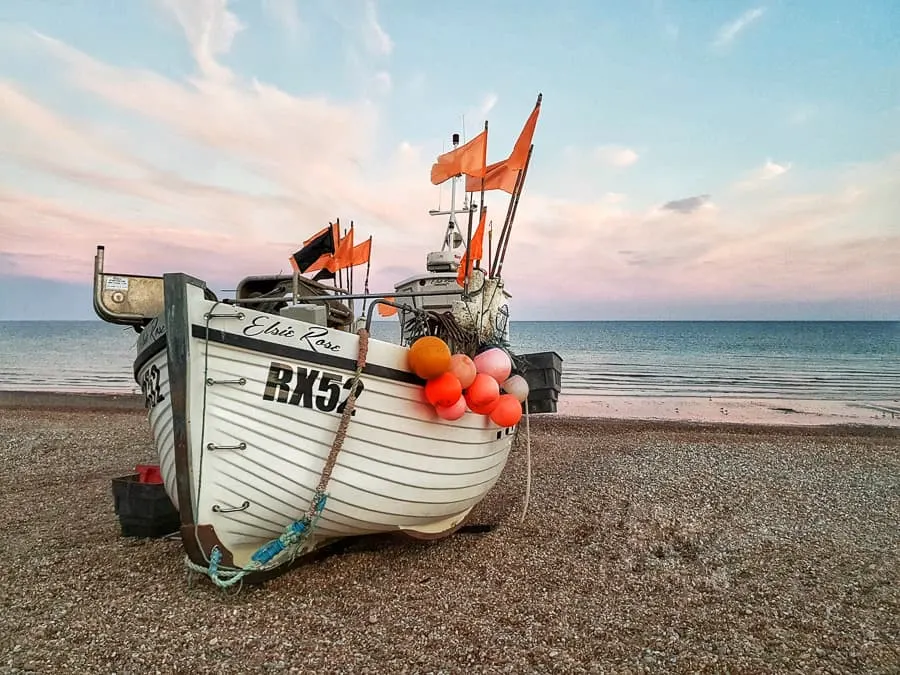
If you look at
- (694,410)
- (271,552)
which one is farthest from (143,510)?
(694,410)

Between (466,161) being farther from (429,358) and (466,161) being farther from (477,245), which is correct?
(429,358)

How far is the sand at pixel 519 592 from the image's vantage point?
11.2 feet

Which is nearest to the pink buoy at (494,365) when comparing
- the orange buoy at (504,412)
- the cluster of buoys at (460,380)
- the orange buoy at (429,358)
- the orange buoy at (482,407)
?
the cluster of buoys at (460,380)

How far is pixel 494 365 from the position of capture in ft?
15.2

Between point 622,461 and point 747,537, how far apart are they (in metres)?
3.77

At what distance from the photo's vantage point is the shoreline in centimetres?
1349

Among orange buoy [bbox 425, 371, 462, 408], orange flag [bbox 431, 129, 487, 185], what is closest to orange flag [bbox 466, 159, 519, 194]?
orange flag [bbox 431, 129, 487, 185]

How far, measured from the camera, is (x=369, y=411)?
12.6 feet

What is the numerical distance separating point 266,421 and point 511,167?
11.8ft

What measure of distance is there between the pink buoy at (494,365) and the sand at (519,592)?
1.79 meters

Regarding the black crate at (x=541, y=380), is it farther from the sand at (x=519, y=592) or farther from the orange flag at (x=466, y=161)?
the orange flag at (x=466, y=161)

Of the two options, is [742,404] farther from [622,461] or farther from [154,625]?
[154,625]

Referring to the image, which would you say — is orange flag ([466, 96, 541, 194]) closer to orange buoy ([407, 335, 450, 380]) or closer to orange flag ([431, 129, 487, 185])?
orange flag ([431, 129, 487, 185])

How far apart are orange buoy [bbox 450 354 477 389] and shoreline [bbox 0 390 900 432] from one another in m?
10.4
